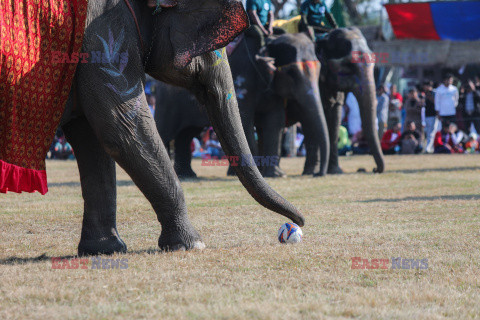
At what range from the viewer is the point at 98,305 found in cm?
369

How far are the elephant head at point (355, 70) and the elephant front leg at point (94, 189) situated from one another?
8.41 meters

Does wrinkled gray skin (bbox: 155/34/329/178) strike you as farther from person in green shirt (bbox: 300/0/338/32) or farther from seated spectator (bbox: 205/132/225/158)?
seated spectator (bbox: 205/132/225/158)

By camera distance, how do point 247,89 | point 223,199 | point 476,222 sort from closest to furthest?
point 476,222 < point 223,199 < point 247,89

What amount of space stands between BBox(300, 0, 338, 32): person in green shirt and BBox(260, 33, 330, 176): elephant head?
1.35 m

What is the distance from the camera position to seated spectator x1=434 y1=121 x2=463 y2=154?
21.3 m

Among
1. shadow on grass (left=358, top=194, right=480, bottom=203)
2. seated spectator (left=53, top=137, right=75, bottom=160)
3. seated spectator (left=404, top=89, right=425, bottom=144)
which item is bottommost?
seated spectator (left=53, top=137, right=75, bottom=160)

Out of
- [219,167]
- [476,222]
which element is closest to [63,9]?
[476,222]

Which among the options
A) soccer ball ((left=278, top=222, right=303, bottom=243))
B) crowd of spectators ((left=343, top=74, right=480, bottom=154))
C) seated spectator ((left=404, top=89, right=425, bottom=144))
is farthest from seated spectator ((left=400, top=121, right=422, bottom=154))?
soccer ball ((left=278, top=222, right=303, bottom=243))

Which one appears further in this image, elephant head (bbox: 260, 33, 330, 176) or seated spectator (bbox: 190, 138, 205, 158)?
seated spectator (bbox: 190, 138, 205, 158)

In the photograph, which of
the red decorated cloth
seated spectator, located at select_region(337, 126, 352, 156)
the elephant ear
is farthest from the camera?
seated spectator, located at select_region(337, 126, 352, 156)

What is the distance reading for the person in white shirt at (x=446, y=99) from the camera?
21.3 metres

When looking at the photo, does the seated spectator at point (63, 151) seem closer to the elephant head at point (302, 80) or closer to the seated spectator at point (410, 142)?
the seated spectator at point (410, 142)

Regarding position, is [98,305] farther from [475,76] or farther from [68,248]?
[475,76]

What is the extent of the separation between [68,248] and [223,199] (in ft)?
12.7
